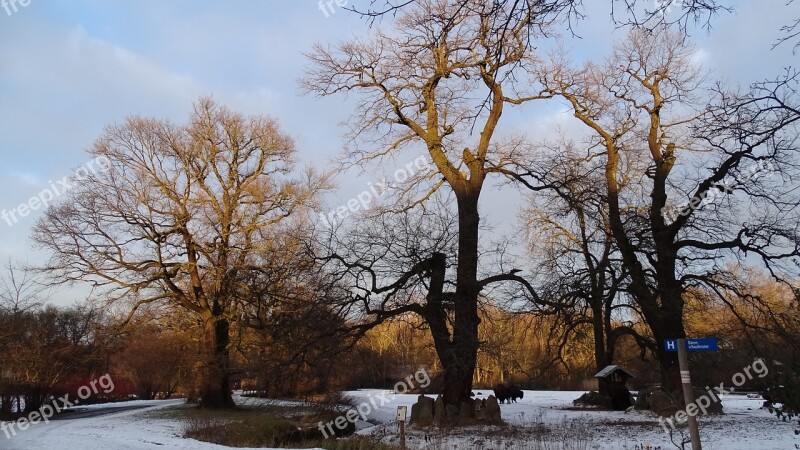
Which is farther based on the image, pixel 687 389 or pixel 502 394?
pixel 502 394

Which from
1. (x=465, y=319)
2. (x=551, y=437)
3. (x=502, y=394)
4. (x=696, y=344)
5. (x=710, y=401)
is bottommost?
(x=551, y=437)

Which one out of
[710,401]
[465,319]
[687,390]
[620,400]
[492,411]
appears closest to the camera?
[687,390]

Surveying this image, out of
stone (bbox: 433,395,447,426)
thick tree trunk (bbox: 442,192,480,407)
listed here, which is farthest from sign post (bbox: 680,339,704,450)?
stone (bbox: 433,395,447,426)

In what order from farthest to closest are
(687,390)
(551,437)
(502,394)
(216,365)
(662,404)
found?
(502,394), (216,365), (662,404), (551,437), (687,390)

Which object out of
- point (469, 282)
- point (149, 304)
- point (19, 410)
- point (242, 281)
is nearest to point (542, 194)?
point (469, 282)

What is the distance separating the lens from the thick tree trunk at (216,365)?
30.5 metres

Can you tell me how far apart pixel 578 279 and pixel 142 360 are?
130ft

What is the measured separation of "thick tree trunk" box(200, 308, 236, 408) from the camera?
30531mm

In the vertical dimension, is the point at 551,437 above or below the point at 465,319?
below

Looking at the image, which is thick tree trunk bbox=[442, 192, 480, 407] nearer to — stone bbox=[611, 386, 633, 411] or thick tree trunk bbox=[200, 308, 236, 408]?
stone bbox=[611, 386, 633, 411]

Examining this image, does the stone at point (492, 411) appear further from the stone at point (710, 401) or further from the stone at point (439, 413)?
the stone at point (710, 401)

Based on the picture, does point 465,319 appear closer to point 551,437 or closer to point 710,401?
point 551,437

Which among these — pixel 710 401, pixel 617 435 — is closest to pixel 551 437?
pixel 617 435

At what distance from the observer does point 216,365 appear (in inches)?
1206
